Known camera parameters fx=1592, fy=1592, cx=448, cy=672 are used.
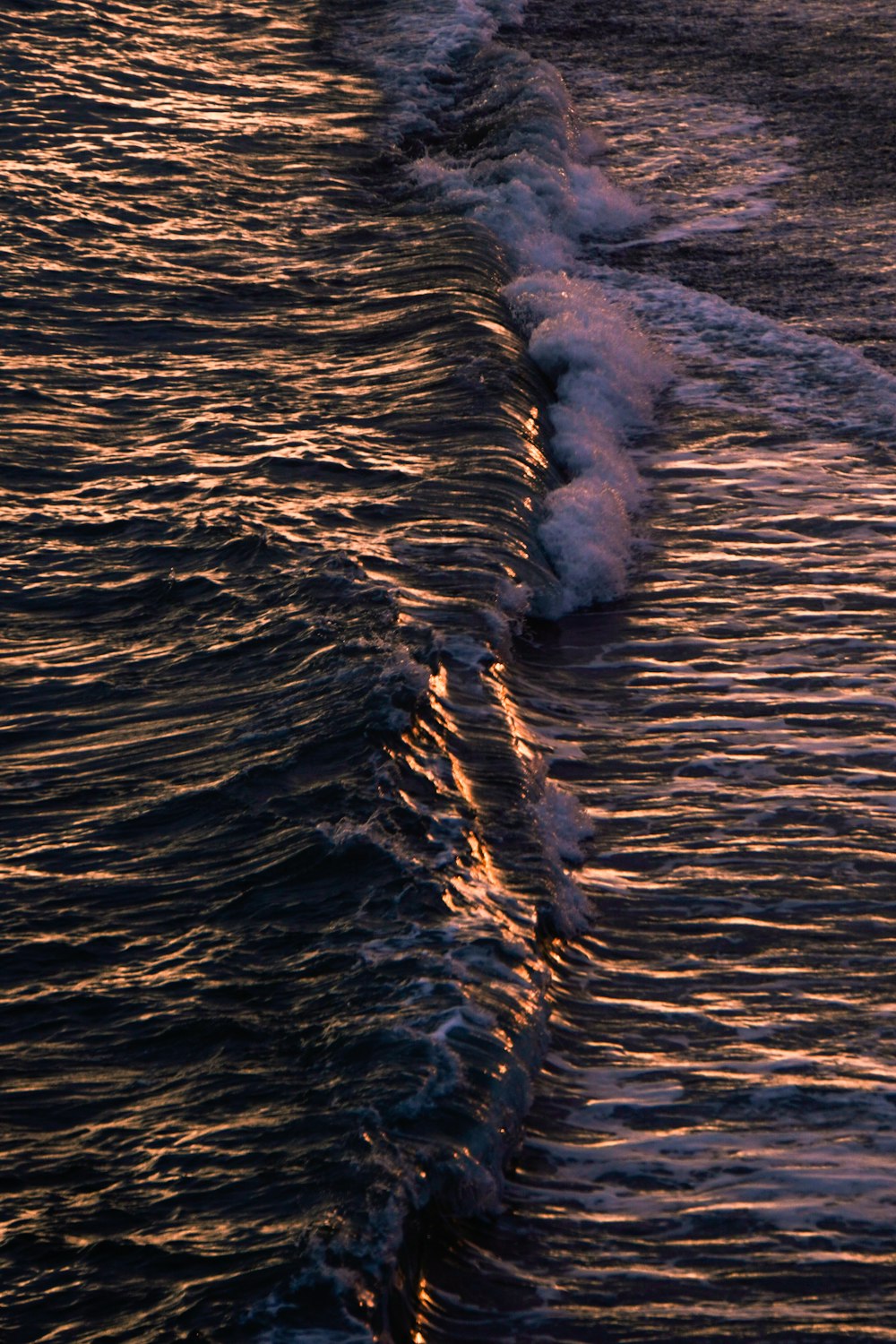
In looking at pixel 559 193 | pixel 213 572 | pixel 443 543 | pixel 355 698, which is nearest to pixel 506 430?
pixel 443 543

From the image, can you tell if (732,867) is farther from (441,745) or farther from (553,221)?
(553,221)

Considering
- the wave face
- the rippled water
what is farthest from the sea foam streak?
the rippled water

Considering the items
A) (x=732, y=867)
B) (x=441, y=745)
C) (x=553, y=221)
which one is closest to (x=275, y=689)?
(x=441, y=745)

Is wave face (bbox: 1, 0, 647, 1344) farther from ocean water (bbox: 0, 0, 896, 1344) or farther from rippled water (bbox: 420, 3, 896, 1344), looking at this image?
rippled water (bbox: 420, 3, 896, 1344)

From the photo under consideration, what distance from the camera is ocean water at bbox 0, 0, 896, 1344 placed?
5453 millimetres

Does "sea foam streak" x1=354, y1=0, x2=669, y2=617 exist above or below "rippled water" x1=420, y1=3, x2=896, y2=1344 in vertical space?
above

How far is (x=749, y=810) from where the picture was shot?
788cm

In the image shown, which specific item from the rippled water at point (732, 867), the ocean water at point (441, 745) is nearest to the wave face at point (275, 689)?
the ocean water at point (441, 745)

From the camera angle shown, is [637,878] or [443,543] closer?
[637,878]

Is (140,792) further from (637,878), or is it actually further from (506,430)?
(506,430)

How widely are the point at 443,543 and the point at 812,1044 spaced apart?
4162mm

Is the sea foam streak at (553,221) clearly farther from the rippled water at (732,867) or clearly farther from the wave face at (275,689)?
the rippled water at (732,867)

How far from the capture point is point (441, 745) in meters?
7.81

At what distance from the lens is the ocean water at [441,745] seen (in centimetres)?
545
